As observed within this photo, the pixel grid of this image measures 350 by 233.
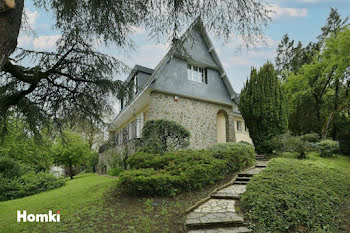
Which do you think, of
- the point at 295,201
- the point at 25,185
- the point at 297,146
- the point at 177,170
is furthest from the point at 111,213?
the point at 297,146

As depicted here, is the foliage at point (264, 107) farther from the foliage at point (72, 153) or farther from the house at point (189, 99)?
the foliage at point (72, 153)

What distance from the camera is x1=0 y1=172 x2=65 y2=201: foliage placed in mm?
10008

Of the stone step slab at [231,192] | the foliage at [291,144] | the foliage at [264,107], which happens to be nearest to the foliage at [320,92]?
the foliage at [264,107]

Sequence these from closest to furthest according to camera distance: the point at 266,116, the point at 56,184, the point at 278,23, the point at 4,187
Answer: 1. the point at 278,23
2. the point at 4,187
3. the point at 56,184
4. the point at 266,116

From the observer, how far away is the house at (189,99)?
1198cm

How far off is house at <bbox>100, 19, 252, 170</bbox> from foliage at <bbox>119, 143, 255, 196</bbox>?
131 inches

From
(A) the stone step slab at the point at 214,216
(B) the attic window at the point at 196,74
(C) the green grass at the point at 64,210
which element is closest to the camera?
(A) the stone step slab at the point at 214,216

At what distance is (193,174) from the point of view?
21.9 feet

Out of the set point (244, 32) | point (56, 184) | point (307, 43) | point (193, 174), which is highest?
point (307, 43)

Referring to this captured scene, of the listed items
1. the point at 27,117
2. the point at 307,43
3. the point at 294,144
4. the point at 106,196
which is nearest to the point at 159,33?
the point at 27,117

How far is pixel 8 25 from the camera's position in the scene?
2033mm

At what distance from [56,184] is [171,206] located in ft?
27.6

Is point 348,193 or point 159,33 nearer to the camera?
point 159,33

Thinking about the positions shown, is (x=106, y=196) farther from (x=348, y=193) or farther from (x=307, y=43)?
(x=307, y=43)
